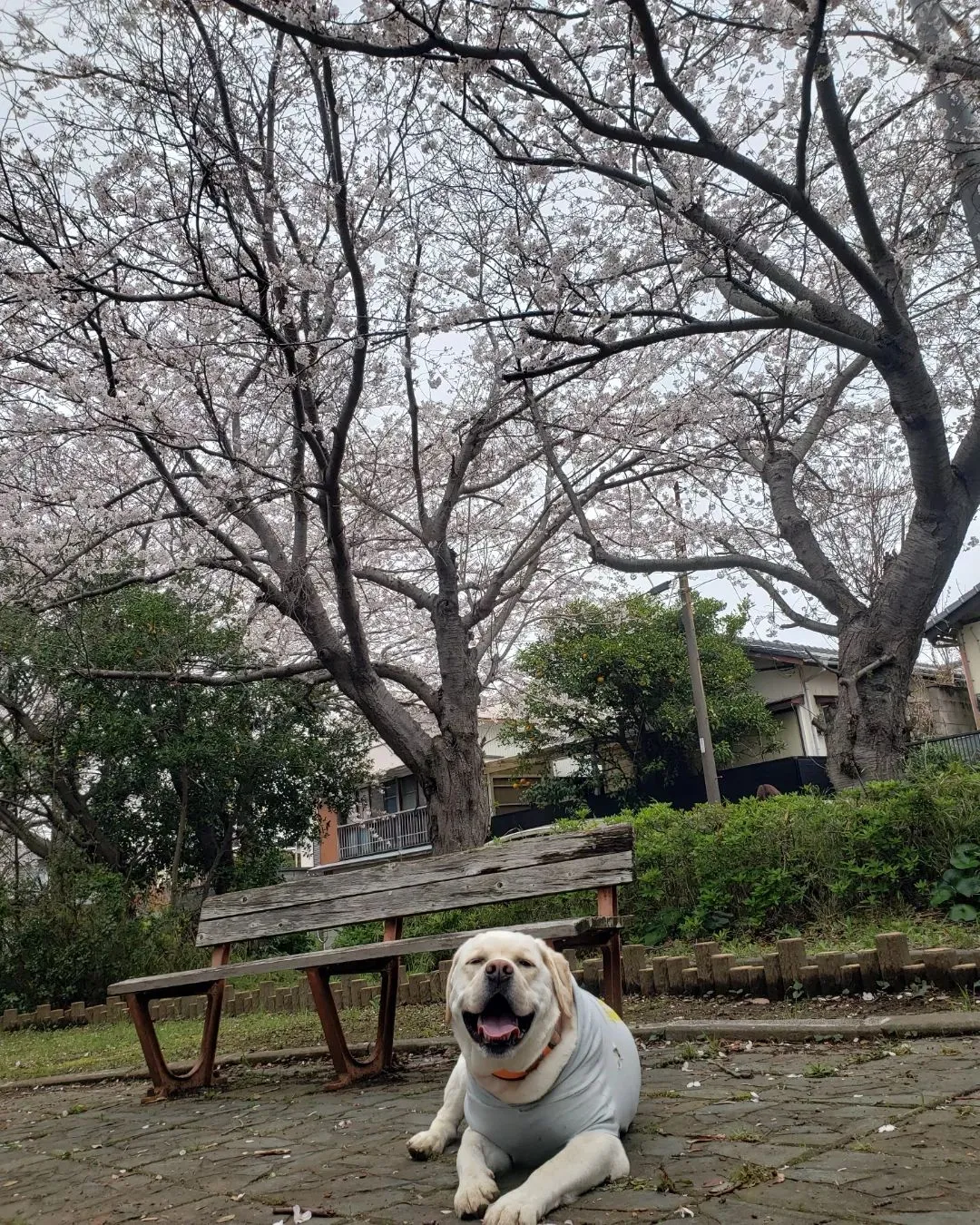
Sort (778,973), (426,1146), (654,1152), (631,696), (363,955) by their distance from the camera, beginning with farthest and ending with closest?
1. (631,696)
2. (778,973)
3. (363,955)
4. (426,1146)
5. (654,1152)

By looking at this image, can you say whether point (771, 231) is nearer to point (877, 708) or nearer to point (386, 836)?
point (877, 708)

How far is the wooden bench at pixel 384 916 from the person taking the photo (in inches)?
188

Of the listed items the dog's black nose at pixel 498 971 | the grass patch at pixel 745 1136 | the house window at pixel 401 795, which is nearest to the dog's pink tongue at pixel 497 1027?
the dog's black nose at pixel 498 971

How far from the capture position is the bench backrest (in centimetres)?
488

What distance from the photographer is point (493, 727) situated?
32406mm

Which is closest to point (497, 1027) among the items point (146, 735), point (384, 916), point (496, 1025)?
point (496, 1025)

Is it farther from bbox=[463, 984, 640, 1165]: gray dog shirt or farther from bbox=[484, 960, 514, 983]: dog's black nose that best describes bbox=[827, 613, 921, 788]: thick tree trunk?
bbox=[484, 960, 514, 983]: dog's black nose

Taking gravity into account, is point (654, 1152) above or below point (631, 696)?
below

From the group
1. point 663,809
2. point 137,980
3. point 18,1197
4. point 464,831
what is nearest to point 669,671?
point 464,831

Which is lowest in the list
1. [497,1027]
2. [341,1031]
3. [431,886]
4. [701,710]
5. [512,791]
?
[341,1031]

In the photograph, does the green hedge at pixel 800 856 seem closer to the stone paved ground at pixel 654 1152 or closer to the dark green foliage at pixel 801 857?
the dark green foliage at pixel 801 857

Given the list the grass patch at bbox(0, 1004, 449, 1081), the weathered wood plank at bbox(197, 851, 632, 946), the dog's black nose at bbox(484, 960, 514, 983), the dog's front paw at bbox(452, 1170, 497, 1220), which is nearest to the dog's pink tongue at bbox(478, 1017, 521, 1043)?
the dog's black nose at bbox(484, 960, 514, 983)

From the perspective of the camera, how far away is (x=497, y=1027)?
2.95 metres

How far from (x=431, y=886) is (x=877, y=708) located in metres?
5.38
